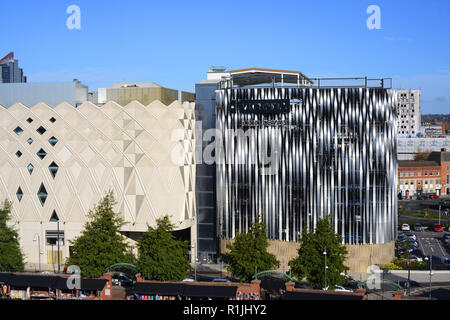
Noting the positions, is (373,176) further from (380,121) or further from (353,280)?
(353,280)

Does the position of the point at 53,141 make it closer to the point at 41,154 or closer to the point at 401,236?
the point at 41,154

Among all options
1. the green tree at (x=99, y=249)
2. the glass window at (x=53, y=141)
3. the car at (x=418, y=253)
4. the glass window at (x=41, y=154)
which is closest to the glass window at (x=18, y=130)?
the glass window at (x=41, y=154)

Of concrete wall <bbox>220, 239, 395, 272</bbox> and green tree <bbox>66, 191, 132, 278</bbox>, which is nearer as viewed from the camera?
green tree <bbox>66, 191, 132, 278</bbox>

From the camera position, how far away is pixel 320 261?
159 ft

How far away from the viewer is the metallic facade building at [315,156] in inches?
2314

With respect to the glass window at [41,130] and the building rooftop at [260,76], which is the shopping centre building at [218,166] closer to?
the glass window at [41,130]

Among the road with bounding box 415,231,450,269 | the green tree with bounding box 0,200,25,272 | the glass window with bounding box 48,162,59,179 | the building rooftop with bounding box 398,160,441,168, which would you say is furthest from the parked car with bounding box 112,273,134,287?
the building rooftop with bounding box 398,160,441,168

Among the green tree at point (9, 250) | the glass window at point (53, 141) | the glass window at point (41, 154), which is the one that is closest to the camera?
the green tree at point (9, 250)

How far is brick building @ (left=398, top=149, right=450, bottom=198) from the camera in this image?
126794 millimetres

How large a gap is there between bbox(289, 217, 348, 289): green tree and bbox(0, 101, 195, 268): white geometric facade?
56.6 feet

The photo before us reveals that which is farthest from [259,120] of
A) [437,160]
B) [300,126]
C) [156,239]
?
[437,160]

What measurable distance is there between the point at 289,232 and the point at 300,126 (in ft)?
38.4

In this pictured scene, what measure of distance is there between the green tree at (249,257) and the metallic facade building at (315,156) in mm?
7313

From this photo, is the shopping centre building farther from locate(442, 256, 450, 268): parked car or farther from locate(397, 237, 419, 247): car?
locate(397, 237, 419, 247): car
